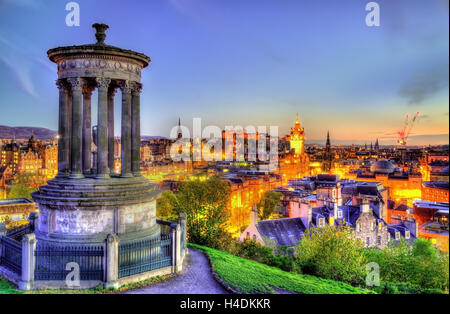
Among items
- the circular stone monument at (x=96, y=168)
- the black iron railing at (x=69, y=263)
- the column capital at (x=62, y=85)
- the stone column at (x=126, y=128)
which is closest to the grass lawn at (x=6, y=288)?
the black iron railing at (x=69, y=263)

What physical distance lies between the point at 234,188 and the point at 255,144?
359 ft

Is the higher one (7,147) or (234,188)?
(7,147)

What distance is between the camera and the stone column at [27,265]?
48.3ft

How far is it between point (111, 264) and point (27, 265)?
3487 millimetres

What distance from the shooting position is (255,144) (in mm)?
193250

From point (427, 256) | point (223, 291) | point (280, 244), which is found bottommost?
point (280, 244)

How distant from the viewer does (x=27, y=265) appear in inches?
579

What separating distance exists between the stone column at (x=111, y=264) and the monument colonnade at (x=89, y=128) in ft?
13.9

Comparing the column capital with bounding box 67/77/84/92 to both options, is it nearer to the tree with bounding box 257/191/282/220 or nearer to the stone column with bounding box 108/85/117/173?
the stone column with bounding box 108/85/117/173

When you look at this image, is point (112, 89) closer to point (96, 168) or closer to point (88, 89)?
point (88, 89)

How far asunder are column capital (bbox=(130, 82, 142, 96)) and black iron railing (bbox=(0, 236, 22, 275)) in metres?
9.56

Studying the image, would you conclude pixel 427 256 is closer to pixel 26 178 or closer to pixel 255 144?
pixel 26 178
